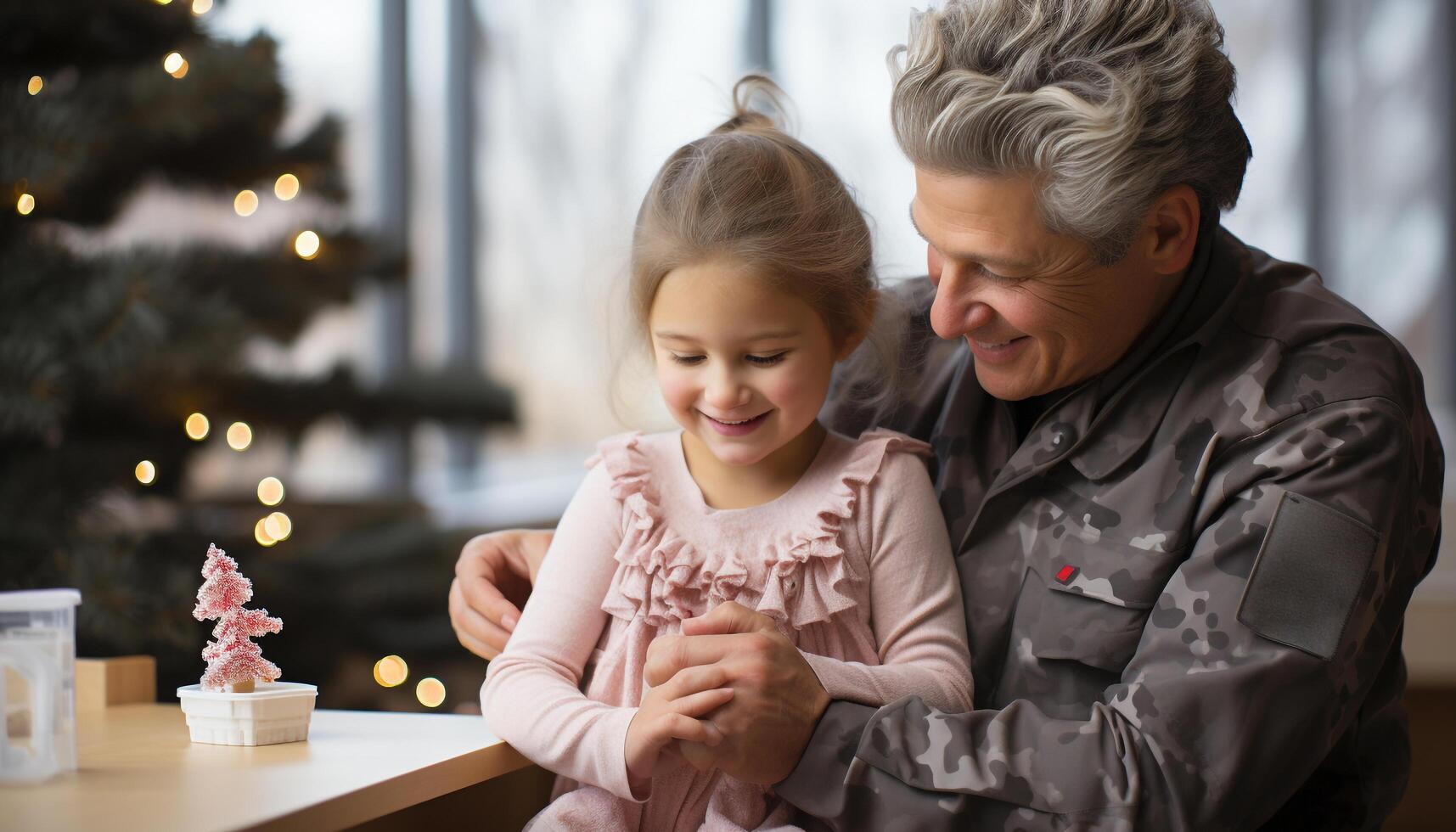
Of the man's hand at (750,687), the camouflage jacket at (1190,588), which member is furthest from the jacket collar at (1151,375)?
the man's hand at (750,687)

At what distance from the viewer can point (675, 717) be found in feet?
3.68

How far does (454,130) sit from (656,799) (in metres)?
3.42

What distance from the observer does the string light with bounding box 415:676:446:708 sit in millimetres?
2408

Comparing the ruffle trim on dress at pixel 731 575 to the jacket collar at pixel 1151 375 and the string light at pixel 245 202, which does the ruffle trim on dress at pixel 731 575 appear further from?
the string light at pixel 245 202

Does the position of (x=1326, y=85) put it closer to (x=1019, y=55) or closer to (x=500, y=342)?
(x=500, y=342)

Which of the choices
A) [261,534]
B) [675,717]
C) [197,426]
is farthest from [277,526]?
[675,717]

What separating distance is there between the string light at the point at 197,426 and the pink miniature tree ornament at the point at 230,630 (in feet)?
3.77

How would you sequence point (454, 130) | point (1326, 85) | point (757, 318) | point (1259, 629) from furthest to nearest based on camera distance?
point (454, 130)
point (1326, 85)
point (757, 318)
point (1259, 629)

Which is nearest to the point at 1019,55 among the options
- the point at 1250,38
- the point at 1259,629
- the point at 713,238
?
the point at 713,238

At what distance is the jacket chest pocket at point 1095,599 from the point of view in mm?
1251

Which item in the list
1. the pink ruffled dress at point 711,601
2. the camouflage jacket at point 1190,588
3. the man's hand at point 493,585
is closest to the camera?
the camouflage jacket at point 1190,588

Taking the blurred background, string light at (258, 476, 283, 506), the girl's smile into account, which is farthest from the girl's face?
string light at (258, 476, 283, 506)

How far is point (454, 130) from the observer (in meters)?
4.31

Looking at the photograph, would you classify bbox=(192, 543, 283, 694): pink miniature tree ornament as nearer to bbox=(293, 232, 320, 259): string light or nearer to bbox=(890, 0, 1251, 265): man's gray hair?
bbox=(890, 0, 1251, 265): man's gray hair
